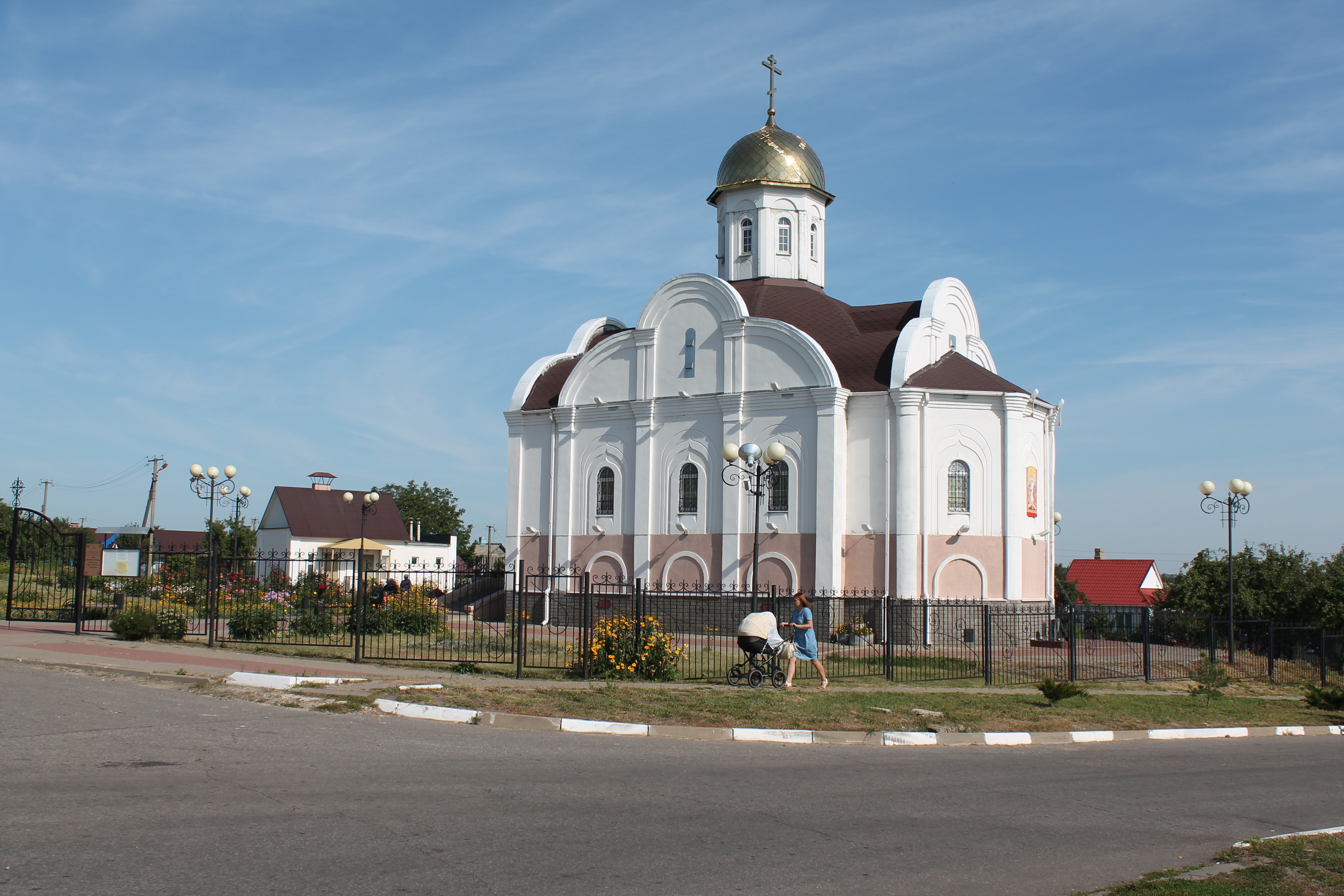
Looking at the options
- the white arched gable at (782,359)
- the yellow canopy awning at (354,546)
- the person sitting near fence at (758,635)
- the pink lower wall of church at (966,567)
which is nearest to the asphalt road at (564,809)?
the person sitting near fence at (758,635)

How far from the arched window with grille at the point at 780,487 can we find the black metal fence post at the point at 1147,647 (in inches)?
453

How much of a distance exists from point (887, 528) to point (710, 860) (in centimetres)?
2291

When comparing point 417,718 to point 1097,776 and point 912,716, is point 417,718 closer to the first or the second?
point 912,716

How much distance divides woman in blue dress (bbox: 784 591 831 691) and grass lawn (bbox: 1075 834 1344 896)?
355 inches

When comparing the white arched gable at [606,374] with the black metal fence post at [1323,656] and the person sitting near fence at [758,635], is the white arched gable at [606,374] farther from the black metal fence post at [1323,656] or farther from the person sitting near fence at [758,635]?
the black metal fence post at [1323,656]

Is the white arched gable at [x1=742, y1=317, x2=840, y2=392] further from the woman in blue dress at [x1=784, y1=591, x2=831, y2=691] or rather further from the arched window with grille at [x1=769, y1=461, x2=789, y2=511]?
the woman in blue dress at [x1=784, y1=591, x2=831, y2=691]

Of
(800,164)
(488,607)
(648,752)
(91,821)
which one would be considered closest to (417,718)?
(648,752)

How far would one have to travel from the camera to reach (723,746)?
1163cm

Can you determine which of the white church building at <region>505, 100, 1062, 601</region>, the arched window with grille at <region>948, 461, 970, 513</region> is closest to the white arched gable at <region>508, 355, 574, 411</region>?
the white church building at <region>505, 100, 1062, 601</region>

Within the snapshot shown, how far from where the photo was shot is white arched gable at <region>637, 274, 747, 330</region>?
103 feet

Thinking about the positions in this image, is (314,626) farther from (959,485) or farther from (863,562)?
(959,485)

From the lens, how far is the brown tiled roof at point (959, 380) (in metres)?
29.2

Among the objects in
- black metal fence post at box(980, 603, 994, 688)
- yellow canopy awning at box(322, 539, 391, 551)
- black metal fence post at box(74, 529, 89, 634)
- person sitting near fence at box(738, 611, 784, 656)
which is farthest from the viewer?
yellow canopy awning at box(322, 539, 391, 551)

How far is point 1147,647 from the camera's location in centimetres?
1991
